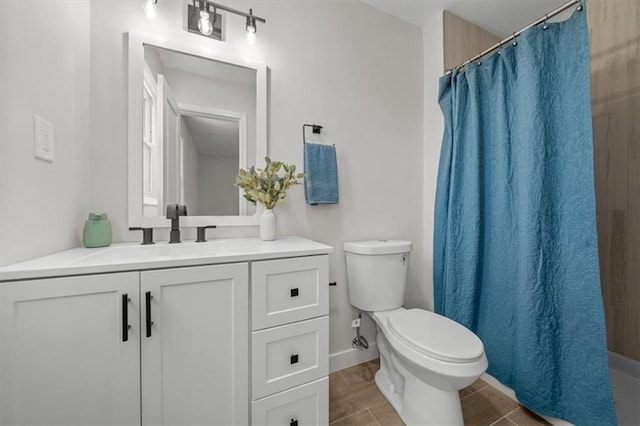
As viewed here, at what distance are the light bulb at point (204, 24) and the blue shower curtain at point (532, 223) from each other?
57.3 inches

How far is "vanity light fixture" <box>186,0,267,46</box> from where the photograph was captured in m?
1.23

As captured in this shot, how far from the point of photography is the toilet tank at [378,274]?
1458 mm

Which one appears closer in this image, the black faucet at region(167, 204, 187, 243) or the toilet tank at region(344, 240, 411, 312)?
the black faucet at region(167, 204, 187, 243)

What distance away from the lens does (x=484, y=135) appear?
4.91ft

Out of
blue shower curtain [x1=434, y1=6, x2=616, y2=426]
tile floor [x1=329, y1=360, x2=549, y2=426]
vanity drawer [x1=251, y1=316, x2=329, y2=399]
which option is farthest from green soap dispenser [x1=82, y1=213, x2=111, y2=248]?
blue shower curtain [x1=434, y1=6, x2=616, y2=426]

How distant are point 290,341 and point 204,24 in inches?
60.1

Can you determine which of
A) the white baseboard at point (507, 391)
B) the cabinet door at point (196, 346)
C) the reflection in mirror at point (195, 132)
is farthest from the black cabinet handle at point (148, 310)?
the white baseboard at point (507, 391)

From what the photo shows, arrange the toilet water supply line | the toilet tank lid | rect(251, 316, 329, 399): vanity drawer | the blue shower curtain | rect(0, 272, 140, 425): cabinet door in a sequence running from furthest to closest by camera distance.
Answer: the toilet water supply line → the toilet tank lid → the blue shower curtain → rect(251, 316, 329, 399): vanity drawer → rect(0, 272, 140, 425): cabinet door

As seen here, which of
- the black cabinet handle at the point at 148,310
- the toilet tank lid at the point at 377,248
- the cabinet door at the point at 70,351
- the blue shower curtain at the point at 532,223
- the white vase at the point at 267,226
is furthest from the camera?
the toilet tank lid at the point at 377,248

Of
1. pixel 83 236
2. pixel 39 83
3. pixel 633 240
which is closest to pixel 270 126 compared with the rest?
pixel 39 83

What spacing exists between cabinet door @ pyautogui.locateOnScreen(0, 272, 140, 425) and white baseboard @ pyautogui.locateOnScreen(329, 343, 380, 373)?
1.10 metres

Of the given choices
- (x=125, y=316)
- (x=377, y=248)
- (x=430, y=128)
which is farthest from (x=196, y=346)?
(x=430, y=128)

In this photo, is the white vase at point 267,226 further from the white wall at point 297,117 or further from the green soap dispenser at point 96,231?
the green soap dispenser at point 96,231

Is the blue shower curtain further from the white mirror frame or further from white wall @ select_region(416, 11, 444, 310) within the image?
the white mirror frame
